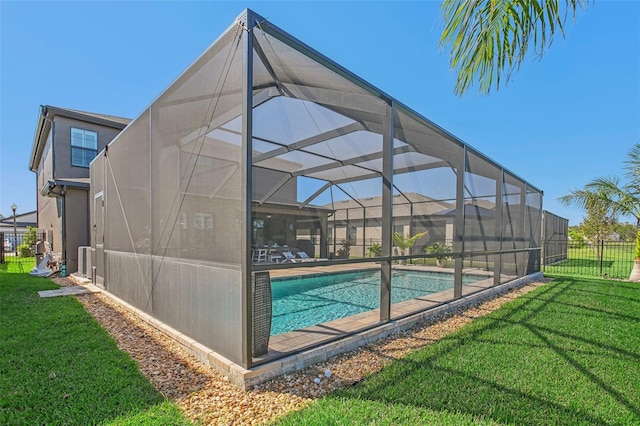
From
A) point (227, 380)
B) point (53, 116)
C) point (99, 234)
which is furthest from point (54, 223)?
point (227, 380)

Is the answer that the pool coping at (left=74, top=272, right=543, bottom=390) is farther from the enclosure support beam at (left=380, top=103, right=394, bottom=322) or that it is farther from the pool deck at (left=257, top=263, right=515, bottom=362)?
the enclosure support beam at (left=380, top=103, right=394, bottom=322)

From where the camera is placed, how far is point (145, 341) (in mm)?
4016

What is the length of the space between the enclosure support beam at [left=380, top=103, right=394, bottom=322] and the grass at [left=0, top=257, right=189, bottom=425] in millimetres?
3026

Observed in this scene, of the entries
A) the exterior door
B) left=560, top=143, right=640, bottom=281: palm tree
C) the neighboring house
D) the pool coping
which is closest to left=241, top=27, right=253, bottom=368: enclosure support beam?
the pool coping

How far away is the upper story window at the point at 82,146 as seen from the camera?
1228 centimetres

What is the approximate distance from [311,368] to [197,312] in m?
1.47

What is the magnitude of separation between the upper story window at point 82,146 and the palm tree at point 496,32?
14428 millimetres

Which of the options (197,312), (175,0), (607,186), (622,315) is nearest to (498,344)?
(622,315)

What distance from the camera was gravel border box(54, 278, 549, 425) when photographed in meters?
2.49

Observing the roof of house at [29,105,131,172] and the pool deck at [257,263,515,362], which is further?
the roof of house at [29,105,131,172]

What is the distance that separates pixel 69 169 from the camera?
1218cm

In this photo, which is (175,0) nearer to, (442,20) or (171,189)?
(171,189)

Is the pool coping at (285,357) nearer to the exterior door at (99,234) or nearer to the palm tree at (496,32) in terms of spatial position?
the exterior door at (99,234)

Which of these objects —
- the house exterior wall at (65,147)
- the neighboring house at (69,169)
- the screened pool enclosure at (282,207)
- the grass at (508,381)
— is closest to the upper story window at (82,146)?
the neighboring house at (69,169)
